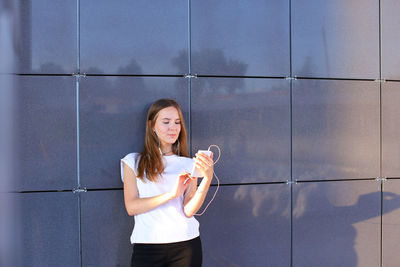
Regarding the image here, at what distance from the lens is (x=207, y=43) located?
2893 mm

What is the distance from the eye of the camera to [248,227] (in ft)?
9.71

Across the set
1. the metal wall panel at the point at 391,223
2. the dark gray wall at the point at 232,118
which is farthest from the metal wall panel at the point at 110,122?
the metal wall panel at the point at 391,223

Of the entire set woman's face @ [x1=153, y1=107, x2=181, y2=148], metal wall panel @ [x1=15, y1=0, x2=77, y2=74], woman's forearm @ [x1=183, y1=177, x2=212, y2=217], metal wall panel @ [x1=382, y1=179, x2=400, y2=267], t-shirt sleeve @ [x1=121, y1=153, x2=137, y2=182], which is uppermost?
metal wall panel @ [x1=15, y1=0, x2=77, y2=74]

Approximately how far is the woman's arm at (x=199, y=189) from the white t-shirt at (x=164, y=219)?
53mm

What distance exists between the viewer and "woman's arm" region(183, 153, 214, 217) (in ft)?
7.07

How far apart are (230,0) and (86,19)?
1141mm

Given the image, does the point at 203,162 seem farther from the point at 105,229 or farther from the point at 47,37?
the point at 47,37

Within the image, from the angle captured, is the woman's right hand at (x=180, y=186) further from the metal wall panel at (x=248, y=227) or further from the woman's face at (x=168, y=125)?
the metal wall panel at (x=248, y=227)

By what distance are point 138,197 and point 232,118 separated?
3.25ft

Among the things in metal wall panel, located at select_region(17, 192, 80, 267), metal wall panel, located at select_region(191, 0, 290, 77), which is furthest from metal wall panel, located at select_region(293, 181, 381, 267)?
metal wall panel, located at select_region(17, 192, 80, 267)

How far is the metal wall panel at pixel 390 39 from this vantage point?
318cm

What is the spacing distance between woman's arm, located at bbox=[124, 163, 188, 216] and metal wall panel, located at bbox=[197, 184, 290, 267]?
62 centimetres

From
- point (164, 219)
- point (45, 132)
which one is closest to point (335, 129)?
point (164, 219)

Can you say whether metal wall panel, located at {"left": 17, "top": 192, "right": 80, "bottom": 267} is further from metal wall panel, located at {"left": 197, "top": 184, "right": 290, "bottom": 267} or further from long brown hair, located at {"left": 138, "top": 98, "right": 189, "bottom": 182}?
metal wall panel, located at {"left": 197, "top": 184, "right": 290, "bottom": 267}
